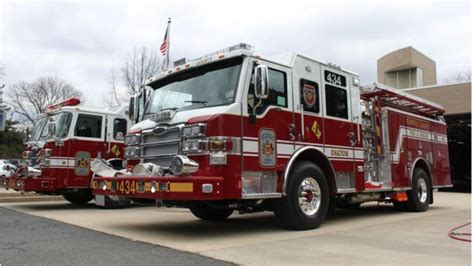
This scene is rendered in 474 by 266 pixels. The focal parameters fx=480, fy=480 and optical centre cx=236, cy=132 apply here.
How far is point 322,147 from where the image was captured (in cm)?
804

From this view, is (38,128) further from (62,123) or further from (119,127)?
(119,127)

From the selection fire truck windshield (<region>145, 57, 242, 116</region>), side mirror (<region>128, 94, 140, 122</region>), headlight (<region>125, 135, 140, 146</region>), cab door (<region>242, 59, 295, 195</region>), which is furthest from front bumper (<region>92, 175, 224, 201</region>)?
side mirror (<region>128, 94, 140, 122</region>)

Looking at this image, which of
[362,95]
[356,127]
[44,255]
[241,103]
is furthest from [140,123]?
[362,95]

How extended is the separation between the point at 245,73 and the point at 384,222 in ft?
13.6

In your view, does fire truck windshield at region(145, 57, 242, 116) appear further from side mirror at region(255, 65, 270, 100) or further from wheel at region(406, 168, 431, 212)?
wheel at region(406, 168, 431, 212)

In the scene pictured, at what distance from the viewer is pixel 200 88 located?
7.27 meters

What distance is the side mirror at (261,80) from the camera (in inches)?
257

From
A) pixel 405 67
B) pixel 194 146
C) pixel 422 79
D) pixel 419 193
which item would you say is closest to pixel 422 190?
pixel 419 193

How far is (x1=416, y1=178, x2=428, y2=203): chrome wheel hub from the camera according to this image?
1107 cm

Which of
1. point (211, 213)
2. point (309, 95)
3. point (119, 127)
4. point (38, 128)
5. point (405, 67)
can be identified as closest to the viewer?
point (309, 95)

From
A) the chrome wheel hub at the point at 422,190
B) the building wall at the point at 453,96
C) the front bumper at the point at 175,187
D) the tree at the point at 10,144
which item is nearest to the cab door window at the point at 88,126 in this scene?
the front bumper at the point at 175,187

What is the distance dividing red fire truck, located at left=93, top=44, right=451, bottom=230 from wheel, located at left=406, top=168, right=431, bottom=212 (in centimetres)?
158

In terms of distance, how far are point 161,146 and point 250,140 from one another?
137 centimetres

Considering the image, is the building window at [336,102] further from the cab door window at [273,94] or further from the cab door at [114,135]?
the cab door at [114,135]
